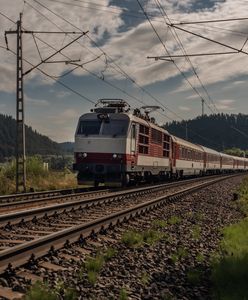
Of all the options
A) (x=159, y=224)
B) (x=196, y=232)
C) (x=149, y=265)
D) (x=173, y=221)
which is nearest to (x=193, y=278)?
(x=149, y=265)

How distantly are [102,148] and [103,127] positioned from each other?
3.35 feet

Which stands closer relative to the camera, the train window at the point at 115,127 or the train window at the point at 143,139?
the train window at the point at 115,127

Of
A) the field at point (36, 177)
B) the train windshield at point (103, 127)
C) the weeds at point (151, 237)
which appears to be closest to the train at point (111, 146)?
the train windshield at point (103, 127)

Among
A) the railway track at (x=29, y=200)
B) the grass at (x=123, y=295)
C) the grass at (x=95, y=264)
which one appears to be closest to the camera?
the grass at (x=123, y=295)

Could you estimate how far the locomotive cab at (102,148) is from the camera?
2067 centimetres

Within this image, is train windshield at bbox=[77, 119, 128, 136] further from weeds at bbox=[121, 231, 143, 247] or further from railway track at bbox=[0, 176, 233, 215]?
weeds at bbox=[121, 231, 143, 247]

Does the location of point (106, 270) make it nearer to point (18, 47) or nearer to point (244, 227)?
point (244, 227)

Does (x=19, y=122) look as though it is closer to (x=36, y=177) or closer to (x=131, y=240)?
(x=36, y=177)

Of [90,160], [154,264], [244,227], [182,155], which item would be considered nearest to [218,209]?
[244,227]

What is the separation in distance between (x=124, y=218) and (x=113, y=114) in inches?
409

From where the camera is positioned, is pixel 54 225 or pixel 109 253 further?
pixel 54 225

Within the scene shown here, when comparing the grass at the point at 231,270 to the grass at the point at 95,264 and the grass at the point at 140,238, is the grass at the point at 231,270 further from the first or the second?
the grass at the point at 95,264

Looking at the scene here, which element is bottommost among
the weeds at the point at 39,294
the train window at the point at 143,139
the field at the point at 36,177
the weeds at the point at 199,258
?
the weeds at the point at 199,258

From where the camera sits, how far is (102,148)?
20953 mm
